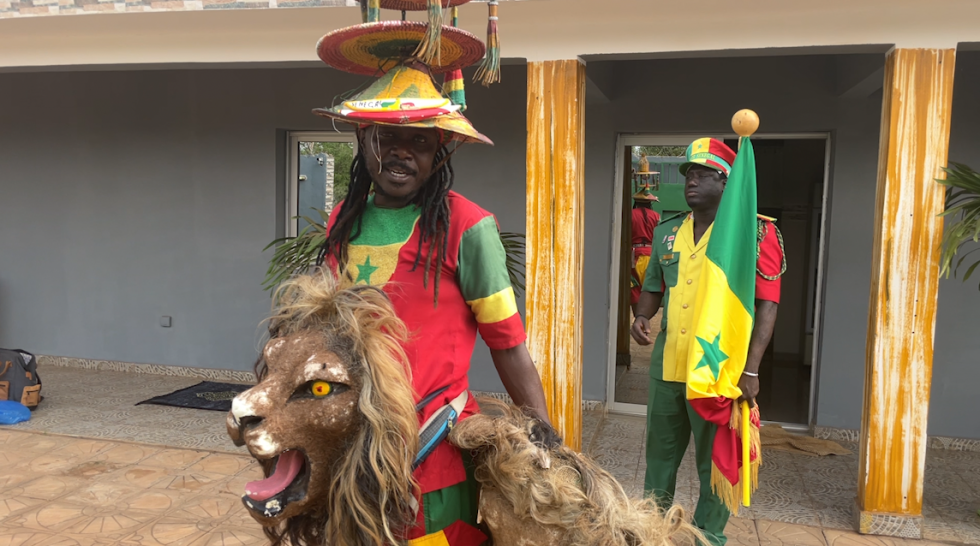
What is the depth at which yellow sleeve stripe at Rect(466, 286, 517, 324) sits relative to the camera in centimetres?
163

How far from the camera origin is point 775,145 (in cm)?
771

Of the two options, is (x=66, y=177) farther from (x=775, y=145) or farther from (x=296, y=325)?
(x=775, y=145)

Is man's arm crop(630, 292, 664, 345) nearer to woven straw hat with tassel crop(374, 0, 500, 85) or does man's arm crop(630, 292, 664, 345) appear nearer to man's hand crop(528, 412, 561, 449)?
woven straw hat with tassel crop(374, 0, 500, 85)

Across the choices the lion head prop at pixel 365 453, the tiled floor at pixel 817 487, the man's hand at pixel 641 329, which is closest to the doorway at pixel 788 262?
the tiled floor at pixel 817 487

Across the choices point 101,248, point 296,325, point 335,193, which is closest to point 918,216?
point 296,325

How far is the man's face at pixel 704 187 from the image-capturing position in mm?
3037

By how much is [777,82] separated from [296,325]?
4756 millimetres

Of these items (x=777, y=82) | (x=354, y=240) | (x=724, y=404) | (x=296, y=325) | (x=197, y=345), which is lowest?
(x=197, y=345)

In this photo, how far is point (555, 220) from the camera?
3.86 m

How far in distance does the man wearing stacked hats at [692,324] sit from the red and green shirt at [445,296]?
1559 mm

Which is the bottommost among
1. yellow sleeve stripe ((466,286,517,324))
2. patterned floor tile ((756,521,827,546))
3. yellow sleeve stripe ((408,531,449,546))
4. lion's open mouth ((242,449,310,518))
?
patterned floor tile ((756,521,827,546))

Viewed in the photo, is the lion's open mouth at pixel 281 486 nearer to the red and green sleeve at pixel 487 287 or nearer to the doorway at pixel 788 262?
the red and green sleeve at pixel 487 287

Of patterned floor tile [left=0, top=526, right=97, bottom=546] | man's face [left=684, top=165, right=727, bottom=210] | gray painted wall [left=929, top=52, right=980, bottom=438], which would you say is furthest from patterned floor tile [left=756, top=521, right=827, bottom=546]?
patterned floor tile [left=0, top=526, right=97, bottom=546]

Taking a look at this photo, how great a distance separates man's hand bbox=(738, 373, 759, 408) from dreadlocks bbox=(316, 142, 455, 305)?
1.72 metres
